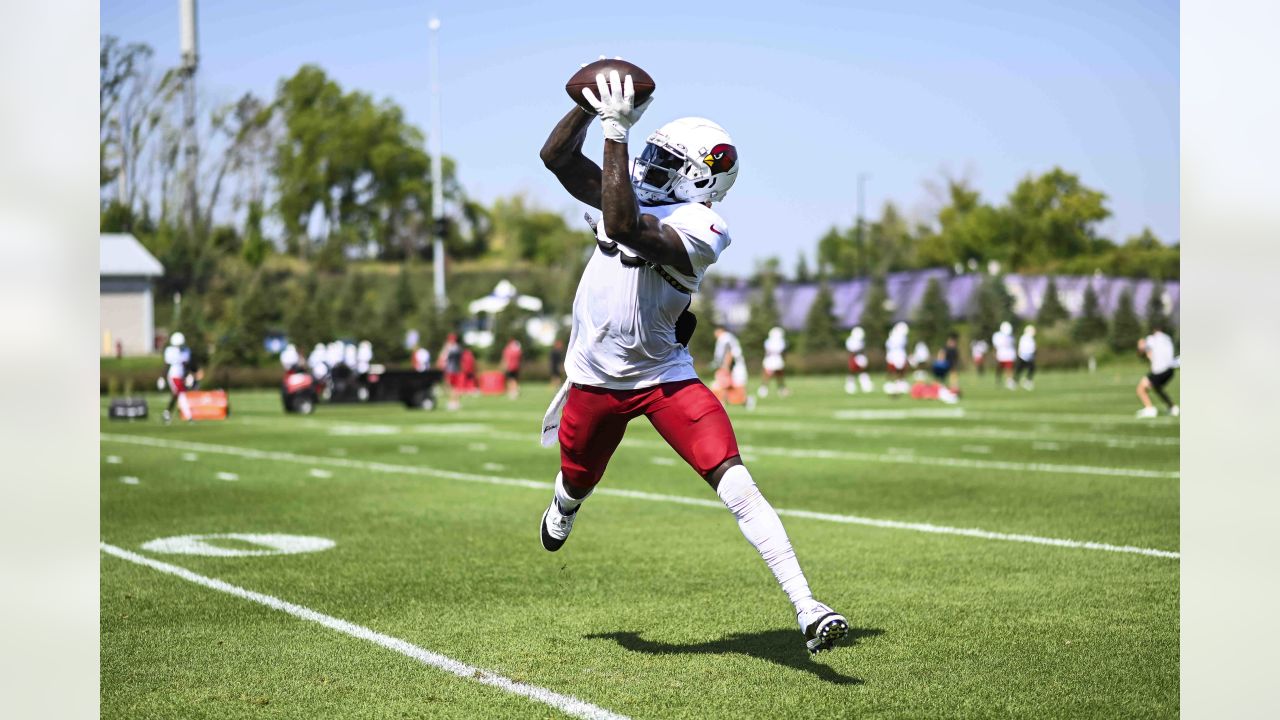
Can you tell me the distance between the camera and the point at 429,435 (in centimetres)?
1930

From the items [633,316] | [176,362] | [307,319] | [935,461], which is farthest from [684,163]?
[307,319]

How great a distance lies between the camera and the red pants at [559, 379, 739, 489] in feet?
17.5

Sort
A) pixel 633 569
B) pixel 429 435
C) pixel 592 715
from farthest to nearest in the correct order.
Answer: pixel 429 435
pixel 633 569
pixel 592 715

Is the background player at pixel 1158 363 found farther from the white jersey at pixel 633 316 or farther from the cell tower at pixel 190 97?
the cell tower at pixel 190 97

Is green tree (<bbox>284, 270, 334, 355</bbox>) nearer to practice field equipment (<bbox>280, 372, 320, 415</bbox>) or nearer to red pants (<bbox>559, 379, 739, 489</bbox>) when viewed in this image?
practice field equipment (<bbox>280, 372, 320, 415</bbox>)

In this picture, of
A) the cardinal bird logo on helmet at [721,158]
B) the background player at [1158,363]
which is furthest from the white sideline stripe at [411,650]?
the background player at [1158,363]

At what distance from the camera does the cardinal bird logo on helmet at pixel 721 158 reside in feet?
17.5

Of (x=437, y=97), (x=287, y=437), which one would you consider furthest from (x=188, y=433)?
(x=437, y=97)

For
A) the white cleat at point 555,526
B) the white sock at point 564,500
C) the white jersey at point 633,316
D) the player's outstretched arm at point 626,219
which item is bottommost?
the white cleat at point 555,526

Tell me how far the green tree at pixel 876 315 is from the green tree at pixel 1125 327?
9339 millimetres

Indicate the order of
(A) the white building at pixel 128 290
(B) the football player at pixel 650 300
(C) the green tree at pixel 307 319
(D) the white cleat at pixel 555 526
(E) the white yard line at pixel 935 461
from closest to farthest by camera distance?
(B) the football player at pixel 650 300 < (D) the white cleat at pixel 555 526 < (E) the white yard line at pixel 935 461 < (A) the white building at pixel 128 290 < (C) the green tree at pixel 307 319

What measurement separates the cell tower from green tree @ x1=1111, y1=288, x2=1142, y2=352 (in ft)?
128
